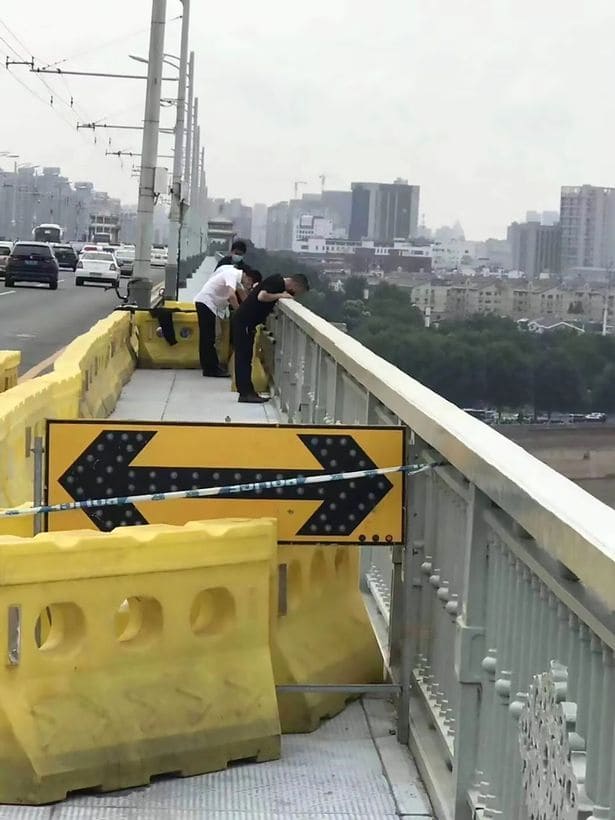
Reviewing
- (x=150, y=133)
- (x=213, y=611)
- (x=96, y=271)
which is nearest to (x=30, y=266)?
(x=96, y=271)

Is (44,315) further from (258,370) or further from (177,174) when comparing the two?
(258,370)

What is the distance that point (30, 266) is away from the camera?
61.8 m

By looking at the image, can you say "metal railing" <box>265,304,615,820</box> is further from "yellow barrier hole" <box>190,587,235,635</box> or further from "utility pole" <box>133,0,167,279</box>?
"utility pole" <box>133,0,167,279</box>

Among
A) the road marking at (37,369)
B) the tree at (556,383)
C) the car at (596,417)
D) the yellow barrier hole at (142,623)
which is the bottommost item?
the road marking at (37,369)

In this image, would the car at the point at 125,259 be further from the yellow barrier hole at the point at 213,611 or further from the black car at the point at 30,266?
the yellow barrier hole at the point at 213,611

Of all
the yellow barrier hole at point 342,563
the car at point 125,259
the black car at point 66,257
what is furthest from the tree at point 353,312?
the black car at point 66,257

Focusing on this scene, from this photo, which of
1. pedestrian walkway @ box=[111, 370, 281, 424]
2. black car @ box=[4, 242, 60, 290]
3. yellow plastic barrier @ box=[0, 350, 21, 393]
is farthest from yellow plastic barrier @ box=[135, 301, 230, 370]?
black car @ box=[4, 242, 60, 290]

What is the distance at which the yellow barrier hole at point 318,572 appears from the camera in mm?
6457

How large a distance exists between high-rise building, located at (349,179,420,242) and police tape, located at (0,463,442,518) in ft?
43.6

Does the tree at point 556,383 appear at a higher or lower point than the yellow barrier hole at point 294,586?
higher

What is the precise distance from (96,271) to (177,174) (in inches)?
1161

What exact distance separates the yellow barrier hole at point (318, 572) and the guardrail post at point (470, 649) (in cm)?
165

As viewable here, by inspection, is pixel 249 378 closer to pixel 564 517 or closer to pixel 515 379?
pixel 515 379

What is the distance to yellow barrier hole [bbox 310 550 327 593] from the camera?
21.2 feet
